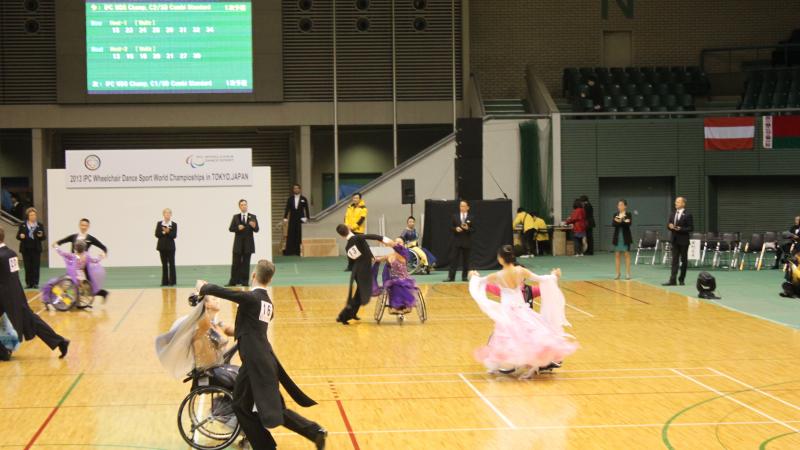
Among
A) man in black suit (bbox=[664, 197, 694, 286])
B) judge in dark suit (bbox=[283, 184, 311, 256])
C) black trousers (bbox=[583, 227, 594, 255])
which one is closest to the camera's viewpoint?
man in black suit (bbox=[664, 197, 694, 286])

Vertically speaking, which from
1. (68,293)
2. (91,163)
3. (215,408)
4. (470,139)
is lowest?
(215,408)

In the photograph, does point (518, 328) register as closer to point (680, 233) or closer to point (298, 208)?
point (680, 233)

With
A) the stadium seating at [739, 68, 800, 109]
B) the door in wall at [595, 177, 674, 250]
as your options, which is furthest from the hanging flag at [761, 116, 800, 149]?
the door in wall at [595, 177, 674, 250]

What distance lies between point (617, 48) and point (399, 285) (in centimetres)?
2176

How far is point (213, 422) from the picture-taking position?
8672mm

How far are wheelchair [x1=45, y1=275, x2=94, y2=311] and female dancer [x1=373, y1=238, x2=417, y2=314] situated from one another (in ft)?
18.0

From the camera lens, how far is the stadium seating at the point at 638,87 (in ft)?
102

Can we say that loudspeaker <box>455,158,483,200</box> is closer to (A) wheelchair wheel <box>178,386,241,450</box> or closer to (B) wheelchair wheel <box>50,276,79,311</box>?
(B) wheelchair wheel <box>50,276,79,311</box>

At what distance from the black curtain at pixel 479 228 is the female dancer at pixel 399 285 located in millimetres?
8723

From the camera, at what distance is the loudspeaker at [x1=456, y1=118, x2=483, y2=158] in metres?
24.4

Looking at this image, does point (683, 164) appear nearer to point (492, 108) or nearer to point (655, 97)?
point (655, 97)

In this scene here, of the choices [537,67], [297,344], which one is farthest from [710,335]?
[537,67]

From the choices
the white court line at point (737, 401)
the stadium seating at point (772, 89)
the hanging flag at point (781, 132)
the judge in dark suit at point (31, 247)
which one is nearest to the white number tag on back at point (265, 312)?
the white court line at point (737, 401)

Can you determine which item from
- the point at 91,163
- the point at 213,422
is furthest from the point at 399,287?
the point at 91,163
